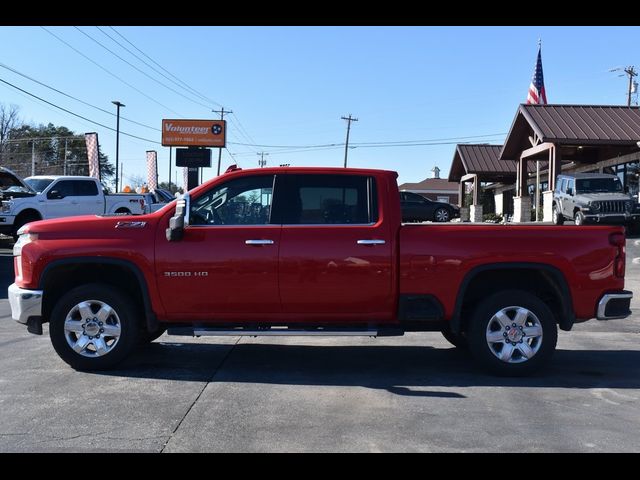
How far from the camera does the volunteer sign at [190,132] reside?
51.6m

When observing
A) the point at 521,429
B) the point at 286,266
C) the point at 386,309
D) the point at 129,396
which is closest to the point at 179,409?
the point at 129,396

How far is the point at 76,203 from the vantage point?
2094 cm

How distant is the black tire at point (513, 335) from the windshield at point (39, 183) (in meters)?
18.5

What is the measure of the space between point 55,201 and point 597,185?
18.0 metres

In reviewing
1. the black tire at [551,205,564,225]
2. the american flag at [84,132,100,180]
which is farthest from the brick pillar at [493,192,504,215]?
the american flag at [84,132,100,180]

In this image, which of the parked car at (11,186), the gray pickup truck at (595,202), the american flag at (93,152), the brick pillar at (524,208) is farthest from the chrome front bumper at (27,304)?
the american flag at (93,152)

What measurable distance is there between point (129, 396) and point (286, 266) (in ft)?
6.08

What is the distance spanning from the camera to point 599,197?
2052 centimetres

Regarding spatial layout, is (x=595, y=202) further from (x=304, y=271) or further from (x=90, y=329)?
(x=90, y=329)

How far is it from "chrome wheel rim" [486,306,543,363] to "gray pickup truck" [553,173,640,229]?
14885 millimetres

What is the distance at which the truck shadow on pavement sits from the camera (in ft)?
20.0

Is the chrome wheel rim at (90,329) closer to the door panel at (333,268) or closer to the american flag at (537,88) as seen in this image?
the door panel at (333,268)

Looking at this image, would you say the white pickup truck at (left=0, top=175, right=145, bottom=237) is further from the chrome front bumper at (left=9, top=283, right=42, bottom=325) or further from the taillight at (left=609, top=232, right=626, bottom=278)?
the taillight at (left=609, top=232, right=626, bottom=278)

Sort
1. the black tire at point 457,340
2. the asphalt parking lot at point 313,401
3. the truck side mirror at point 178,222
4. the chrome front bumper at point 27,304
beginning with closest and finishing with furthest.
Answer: the asphalt parking lot at point 313,401 → the truck side mirror at point 178,222 → the chrome front bumper at point 27,304 → the black tire at point 457,340
